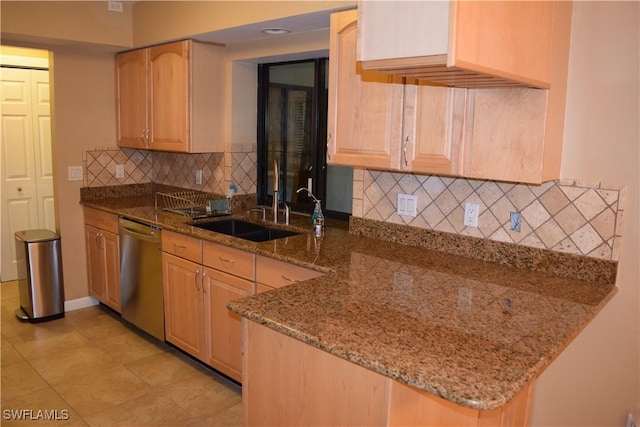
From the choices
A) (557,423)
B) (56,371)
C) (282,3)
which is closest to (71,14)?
(282,3)

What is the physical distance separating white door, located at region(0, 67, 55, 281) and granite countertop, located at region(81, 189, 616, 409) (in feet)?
11.1

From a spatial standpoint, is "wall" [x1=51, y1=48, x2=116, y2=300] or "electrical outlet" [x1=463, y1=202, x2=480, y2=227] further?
"wall" [x1=51, y1=48, x2=116, y2=300]

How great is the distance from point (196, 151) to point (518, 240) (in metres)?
2.32

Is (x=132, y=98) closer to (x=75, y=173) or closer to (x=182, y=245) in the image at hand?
(x=75, y=173)

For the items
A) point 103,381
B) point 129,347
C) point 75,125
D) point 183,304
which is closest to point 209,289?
point 183,304

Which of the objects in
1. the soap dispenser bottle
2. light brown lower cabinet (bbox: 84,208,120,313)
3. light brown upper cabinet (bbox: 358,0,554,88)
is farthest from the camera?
light brown lower cabinet (bbox: 84,208,120,313)

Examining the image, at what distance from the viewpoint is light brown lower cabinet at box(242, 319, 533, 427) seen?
1.50 metres

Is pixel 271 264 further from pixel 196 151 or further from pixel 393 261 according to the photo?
pixel 196 151

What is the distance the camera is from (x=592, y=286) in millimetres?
2062

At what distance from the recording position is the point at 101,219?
404cm

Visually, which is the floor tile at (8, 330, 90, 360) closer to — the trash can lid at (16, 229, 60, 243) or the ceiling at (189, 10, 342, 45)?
the trash can lid at (16, 229, 60, 243)

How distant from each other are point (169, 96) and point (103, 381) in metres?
→ 2.01

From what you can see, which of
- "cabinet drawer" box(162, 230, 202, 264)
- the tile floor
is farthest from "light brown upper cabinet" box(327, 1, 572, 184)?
the tile floor

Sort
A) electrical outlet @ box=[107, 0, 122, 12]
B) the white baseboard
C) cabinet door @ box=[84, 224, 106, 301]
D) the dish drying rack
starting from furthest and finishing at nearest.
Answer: the white baseboard → cabinet door @ box=[84, 224, 106, 301] → electrical outlet @ box=[107, 0, 122, 12] → the dish drying rack
